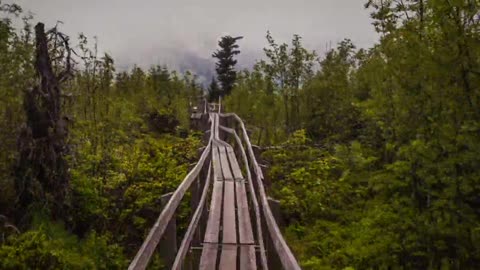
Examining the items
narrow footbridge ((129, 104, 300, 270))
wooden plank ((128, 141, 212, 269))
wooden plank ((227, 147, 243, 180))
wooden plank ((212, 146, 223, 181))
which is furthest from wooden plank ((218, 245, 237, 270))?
wooden plank ((227, 147, 243, 180))

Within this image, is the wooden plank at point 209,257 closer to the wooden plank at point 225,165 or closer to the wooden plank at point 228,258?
the wooden plank at point 228,258

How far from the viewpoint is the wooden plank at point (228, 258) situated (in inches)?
230

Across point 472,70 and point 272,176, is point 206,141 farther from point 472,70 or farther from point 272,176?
point 472,70

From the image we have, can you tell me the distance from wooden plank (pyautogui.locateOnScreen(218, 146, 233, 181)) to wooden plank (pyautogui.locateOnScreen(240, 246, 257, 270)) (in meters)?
4.79

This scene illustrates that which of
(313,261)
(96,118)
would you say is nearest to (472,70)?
(313,261)

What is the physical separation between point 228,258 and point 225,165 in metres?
7.17

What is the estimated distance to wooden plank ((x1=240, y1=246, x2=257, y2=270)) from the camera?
5.83m

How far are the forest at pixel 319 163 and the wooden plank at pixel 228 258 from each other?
4.59ft

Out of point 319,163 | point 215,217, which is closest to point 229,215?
point 215,217

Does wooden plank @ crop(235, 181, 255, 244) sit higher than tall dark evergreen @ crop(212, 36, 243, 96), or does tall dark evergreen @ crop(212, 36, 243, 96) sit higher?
tall dark evergreen @ crop(212, 36, 243, 96)

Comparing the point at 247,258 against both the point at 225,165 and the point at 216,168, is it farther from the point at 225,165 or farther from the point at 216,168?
the point at 225,165

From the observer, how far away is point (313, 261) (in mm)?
7219

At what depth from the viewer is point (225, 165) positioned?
13.3m

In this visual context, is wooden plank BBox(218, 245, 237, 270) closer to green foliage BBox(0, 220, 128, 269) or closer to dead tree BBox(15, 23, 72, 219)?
green foliage BBox(0, 220, 128, 269)
